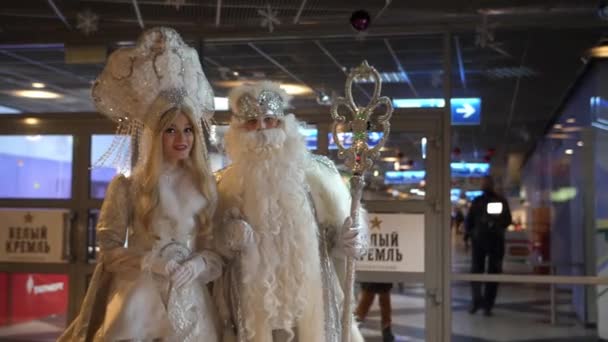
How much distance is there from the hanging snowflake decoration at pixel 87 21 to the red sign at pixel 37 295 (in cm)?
186

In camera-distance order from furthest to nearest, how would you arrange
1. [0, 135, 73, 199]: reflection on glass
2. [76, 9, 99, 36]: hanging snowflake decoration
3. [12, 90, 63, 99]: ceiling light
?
[12, 90, 63, 99]: ceiling light
[0, 135, 73, 199]: reflection on glass
[76, 9, 99, 36]: hanging snowflake decoration

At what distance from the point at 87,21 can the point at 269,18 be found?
4.50ft

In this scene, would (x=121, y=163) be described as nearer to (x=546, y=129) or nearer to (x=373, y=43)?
(x=373, y=43)

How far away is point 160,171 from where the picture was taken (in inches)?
99.6

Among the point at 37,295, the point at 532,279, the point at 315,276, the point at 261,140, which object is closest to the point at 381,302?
the point at 532,279

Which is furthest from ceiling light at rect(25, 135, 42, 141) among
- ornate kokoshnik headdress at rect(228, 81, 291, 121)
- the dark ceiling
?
ornate kokoshnik headdress at rect(228, 81, 291, 121)

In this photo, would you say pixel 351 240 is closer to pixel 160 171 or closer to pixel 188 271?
pixel 188 271

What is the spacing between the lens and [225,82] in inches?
209

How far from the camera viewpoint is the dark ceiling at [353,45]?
184 inches

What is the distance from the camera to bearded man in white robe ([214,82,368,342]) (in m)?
2.56

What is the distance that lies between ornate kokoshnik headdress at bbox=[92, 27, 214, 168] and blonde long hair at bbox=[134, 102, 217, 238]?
0.03m

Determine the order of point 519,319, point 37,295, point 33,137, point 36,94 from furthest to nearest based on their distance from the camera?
point 36,94, point 37,295, point 33,137, point 519,319

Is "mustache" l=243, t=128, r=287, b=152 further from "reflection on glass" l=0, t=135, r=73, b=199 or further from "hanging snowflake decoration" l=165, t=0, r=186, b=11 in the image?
"reflection on glass" l=0, t=135, r=73, b=199

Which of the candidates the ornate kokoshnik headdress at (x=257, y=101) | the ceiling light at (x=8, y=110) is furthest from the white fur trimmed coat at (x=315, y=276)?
the ceiling light at (x=8, y=110)
